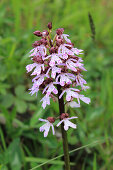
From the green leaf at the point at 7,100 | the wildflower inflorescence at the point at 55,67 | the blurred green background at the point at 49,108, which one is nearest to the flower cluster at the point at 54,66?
the wildflower inflorescence at the point at 55,67

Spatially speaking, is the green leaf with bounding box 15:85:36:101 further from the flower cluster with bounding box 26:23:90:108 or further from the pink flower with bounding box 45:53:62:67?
the pink flower with bounding box 45:53:62:67

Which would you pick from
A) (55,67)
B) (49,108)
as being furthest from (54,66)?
(49,108)

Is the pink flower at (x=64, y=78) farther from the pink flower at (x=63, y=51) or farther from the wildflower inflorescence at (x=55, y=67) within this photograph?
the pink flower at (x=63, y=51)

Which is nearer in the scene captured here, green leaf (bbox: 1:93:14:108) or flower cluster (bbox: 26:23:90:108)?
flower cluster (bbox: 26:23:90:108)

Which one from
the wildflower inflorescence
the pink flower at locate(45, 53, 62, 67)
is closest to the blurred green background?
the wildflower inflorescence

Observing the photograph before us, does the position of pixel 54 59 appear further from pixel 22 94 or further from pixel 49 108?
pixel 22 94

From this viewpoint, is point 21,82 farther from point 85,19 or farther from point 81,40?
point 85,19

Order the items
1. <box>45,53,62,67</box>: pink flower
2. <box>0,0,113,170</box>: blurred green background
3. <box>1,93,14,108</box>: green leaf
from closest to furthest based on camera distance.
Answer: <box>45,53,62,67</box>: pink flower < <box>0,0,113,170</box>: blurred green background < <box>1,93,14,108</box>: green leaf

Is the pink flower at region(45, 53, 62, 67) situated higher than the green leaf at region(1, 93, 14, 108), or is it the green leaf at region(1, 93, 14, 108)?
the pink flower at region(45, 53, 62, 67)
